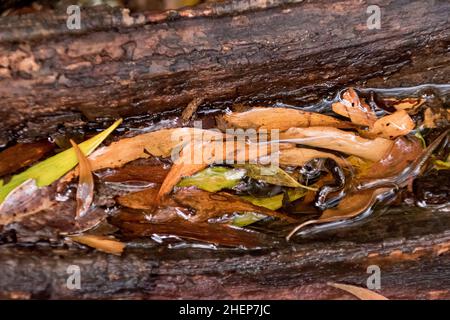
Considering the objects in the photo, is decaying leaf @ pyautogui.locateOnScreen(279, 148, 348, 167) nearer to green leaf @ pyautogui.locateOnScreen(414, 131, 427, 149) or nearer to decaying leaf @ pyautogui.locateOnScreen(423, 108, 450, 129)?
green leaf @ pyautogui.locateOnScreen(414, 131, 427, 149)

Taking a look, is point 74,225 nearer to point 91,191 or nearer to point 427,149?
point 91,191

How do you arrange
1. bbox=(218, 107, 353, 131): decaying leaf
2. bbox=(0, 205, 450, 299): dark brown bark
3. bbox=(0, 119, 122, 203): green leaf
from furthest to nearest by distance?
bbox=(218, 107, 353, 131): decaying leaf
bbox=(0, 119, 122, 203): green leaf
bbox=(0, 205, 450, 299): dark brown bark

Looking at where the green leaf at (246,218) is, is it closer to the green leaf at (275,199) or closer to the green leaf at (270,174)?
the green leaf at (275,199)

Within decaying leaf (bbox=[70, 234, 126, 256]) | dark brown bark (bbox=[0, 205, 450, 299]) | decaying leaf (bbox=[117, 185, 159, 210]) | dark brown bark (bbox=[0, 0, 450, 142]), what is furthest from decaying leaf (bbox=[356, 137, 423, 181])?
decaying leaf (bbox=[70, 234, 126, 256])

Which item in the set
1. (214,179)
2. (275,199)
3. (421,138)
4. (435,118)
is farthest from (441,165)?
(214,179)

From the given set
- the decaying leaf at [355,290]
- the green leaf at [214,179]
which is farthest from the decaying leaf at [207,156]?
the decaying leaf at [355,290]

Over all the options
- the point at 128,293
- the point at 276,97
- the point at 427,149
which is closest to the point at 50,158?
the point at 128,293

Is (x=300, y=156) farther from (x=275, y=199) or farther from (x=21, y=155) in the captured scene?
(x=21, y=155)
